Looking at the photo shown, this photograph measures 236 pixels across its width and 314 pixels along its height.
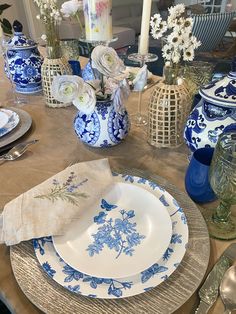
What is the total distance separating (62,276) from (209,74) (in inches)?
28.6

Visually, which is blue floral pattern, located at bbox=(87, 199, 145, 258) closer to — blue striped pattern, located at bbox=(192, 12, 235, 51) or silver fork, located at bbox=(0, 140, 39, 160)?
silver fork, located at bbox=(0, 140, 39, 160)

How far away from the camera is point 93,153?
71 cm

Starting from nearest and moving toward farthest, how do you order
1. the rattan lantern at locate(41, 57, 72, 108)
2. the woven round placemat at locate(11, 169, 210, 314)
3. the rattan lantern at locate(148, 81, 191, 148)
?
the woven round placemat at locate(11, 169, 210, 314)
the rattan lantern at locate(148, 81, 191, 148)
the rattan lantern at locate(41, 57, 72, 108)

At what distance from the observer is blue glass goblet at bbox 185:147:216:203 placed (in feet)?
1.68

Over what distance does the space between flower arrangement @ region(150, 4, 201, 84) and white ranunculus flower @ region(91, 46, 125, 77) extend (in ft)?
0.35

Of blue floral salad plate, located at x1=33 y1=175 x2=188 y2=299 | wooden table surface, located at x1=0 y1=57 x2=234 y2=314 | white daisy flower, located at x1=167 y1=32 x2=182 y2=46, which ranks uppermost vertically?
white daisy flower, located at x1=167 y1=32 x2=182 y2=46

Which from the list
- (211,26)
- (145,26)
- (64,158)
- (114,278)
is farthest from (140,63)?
(211,26)

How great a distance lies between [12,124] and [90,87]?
12.1 inches

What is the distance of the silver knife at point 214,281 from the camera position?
37 centimetres

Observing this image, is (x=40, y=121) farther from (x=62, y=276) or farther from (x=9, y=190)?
(x=62, y=276)

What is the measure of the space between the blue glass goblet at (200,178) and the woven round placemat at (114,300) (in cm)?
11

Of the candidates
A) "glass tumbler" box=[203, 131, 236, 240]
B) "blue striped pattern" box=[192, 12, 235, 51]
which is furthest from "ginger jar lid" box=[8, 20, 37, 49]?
"blue striped pattern" box=[192, 12, 235, 51]

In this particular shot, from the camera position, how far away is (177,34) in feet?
1.82

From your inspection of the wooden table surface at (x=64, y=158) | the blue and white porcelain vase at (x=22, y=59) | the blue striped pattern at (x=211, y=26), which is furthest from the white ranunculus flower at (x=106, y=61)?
the blue striped pattern at (x=211, y=26)
